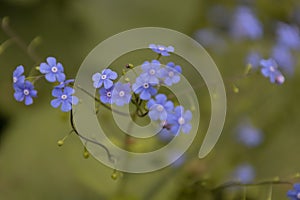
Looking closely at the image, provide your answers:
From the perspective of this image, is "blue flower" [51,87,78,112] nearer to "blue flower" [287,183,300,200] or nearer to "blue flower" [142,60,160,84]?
"blue flower" [142,60,160,84]

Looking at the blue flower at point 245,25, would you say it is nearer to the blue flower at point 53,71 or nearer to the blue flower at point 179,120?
the blue flower at point 179,120

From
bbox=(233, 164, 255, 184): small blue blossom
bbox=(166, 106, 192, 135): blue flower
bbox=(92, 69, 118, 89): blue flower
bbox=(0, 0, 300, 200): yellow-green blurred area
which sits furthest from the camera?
bbox=(233, 164, 255, 184): small blue blossom

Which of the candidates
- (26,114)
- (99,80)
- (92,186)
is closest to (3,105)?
(26,114)

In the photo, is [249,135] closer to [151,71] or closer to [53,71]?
[151,71]

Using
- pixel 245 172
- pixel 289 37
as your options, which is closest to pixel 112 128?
pixel 245 172

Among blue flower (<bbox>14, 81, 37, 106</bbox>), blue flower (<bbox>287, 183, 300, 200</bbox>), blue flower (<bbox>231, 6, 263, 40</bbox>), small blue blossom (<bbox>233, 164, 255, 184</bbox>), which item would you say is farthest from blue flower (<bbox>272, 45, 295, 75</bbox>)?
blue flower (<bbox>14, 81, 37, 106</bbox>)

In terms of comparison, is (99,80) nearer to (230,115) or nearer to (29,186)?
(29,186)
